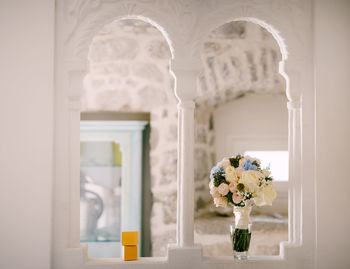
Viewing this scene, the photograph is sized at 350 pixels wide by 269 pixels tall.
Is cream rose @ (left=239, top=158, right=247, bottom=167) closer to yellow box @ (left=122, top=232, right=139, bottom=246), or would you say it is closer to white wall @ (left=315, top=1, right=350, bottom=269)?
white wall @ (left=315, top=1, right=350, bottom=269)

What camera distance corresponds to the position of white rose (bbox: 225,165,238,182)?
7.11 ft

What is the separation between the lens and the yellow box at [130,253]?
222 centimetres

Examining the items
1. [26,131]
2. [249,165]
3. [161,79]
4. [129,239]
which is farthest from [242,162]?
[161,79]

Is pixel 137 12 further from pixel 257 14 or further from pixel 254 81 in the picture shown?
pixel 254 81

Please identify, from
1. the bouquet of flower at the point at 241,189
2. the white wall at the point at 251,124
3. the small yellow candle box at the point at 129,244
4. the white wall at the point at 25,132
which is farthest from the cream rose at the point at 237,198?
the white wall at the point at 251,124

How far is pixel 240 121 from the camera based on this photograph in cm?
452

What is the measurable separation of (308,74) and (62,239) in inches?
58.0

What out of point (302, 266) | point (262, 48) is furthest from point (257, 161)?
point (262, 48)

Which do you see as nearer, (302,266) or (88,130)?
(302,266)

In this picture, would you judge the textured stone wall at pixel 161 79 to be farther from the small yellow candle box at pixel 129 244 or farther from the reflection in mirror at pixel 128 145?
the small yellow candle box at pixel 129 244

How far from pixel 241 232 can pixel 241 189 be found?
0.23 meters

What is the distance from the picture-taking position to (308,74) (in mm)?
2295

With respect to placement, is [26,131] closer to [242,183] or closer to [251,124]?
[242,183]

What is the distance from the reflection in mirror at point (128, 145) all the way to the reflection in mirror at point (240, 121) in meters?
0.35
